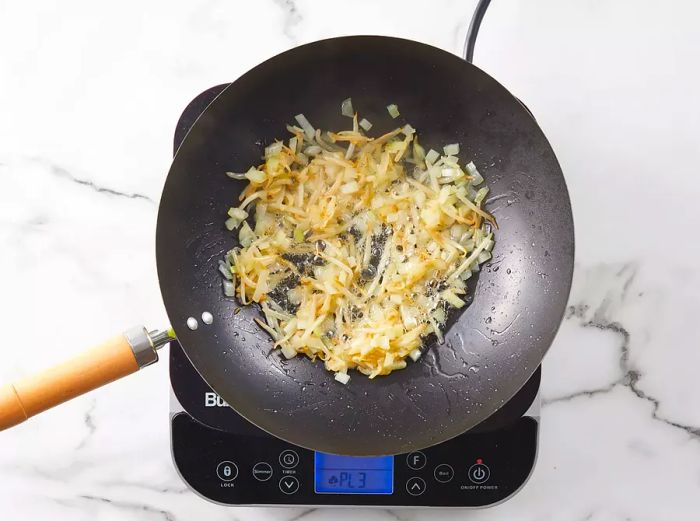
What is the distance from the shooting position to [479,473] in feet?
3.65

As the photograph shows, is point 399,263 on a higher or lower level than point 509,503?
higher

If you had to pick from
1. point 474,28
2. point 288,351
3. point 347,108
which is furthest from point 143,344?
point 474,28

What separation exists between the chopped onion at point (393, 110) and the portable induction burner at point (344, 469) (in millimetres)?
445

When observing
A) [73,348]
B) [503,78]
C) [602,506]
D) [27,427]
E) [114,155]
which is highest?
[503,78]

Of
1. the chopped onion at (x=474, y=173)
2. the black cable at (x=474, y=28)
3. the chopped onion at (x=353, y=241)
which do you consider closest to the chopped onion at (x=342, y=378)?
the chopped onion at (x=353, y=241)

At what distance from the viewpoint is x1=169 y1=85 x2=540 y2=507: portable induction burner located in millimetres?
1102

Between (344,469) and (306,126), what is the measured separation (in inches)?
19.0

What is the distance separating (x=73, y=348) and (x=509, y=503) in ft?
2.31

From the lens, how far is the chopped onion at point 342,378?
1.07 meters

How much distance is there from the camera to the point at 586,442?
3.98 ft

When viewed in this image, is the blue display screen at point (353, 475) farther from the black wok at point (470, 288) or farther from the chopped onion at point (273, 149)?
the chopped onion at point (273, 149)

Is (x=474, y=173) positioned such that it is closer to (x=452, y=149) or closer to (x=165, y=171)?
(x=452, y=149)

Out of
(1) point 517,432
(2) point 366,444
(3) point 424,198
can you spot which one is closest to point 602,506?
(1) point 517,432

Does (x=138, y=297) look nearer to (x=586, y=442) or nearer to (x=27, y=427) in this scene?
(x=27, y=427)
